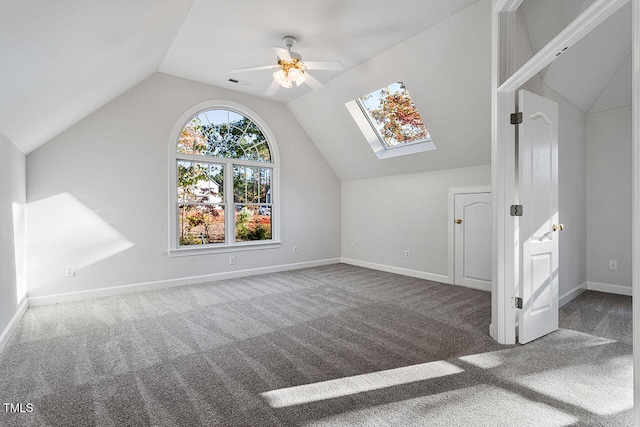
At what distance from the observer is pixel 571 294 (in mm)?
3666

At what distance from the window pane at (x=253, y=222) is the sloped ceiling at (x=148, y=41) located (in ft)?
6.67

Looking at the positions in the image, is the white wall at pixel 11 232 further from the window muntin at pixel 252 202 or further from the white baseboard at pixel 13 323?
the window muntin at pixel 252 202

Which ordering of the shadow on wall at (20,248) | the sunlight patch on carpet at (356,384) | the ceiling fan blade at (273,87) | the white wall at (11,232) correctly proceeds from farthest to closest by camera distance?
1. the ceiling fan blade at (273,87)
2. the shadow on wall at (20,248)
3. the white wall at (11,232)
4. the sunlight patch on carpet at (356,384)

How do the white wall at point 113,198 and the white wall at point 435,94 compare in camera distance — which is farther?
the white wall at point 113,198

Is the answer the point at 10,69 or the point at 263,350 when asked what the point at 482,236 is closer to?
the point at 263,350

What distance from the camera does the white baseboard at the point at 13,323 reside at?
2428 mm

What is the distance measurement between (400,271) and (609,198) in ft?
9.60

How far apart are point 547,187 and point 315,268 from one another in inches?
153

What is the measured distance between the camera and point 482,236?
4.19 m

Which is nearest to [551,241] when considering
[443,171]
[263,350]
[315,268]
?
[443,171]

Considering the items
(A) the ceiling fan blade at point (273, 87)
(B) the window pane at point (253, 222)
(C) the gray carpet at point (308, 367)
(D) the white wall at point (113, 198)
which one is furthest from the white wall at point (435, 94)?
(C) the gray carpet at point (308, 367)

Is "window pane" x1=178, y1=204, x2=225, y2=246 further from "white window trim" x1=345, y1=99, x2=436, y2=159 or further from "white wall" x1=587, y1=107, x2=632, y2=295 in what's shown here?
"white wall" x1=587, y1=107, x2=632, y2=295

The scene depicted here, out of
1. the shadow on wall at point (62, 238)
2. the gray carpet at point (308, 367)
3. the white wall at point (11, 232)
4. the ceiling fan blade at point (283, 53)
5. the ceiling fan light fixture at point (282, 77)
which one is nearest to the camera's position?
the gray carpet at point (308, 367)

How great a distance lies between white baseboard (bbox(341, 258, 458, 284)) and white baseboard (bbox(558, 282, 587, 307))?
4.37ft
